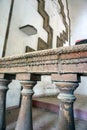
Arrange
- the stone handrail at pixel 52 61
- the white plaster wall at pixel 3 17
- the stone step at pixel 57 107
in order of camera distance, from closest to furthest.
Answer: the stone handrail at pixel 52 61 → the stone step at pixel 57 107 → the white plaster wall at pixel 3 17

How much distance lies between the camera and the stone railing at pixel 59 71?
627 millimetres

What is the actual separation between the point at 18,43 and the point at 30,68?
4.64ft

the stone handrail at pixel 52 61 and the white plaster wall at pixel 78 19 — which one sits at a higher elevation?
the white plaster wall at pixel 78 19

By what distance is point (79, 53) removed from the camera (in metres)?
0.61

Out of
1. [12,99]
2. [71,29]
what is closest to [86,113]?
[12,99]

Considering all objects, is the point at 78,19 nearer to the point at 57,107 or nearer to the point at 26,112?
the point at 57,107

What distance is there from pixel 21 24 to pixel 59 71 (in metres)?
1.79

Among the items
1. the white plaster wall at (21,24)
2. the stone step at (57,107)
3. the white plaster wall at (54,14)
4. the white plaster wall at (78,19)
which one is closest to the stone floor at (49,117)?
the stone step at (57,107)

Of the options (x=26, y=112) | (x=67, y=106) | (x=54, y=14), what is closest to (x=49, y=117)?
(x=26, y=112)

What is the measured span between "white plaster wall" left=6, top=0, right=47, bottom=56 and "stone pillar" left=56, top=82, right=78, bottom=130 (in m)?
1.42

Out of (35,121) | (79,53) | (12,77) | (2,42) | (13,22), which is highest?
(13,22)

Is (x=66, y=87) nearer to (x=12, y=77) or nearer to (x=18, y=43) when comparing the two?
(x=12, y=77)

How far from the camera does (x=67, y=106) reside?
0.66 metres

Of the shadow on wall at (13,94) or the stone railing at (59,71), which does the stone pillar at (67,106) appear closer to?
the stone railing at (59,71)
